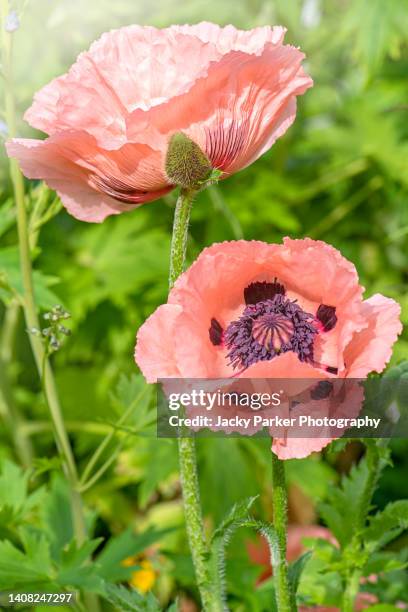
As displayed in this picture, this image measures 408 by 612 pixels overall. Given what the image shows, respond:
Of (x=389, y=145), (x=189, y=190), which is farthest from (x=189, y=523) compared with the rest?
(x=389, y=145)

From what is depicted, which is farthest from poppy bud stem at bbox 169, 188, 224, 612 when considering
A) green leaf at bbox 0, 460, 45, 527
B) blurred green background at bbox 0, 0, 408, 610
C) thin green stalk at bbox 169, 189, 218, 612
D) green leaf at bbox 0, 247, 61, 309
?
blurred green background at bbox 0, 0, 408, 610

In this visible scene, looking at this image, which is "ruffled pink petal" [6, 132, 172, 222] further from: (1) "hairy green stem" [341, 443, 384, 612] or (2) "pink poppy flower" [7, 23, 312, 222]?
(1) "hairy green stem" [341, 443, 384, 612]

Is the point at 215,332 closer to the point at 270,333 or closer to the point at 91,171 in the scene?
the point at 270,333

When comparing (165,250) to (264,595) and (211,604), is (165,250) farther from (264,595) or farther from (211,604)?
(211,604)

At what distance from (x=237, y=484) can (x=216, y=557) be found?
79cm

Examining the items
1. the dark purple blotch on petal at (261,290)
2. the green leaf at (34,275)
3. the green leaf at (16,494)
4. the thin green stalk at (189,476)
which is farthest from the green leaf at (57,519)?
the dark purple blotch on petal at (261,290)

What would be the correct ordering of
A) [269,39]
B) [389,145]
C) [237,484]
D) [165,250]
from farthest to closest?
[389,145], [165,250], [237,484], [269,39]

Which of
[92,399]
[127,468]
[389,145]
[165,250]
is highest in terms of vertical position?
[389,145]

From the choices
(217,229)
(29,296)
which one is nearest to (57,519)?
(29,296)

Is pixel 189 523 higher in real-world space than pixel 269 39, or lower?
lower

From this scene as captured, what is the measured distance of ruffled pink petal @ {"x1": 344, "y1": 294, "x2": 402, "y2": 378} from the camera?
1.59ft

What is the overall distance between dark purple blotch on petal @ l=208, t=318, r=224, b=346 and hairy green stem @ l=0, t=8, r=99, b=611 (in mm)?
187

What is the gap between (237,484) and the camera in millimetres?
1347

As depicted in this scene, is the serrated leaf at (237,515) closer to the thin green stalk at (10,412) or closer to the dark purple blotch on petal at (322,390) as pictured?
the dark purple blotch on petal at (322,390)
